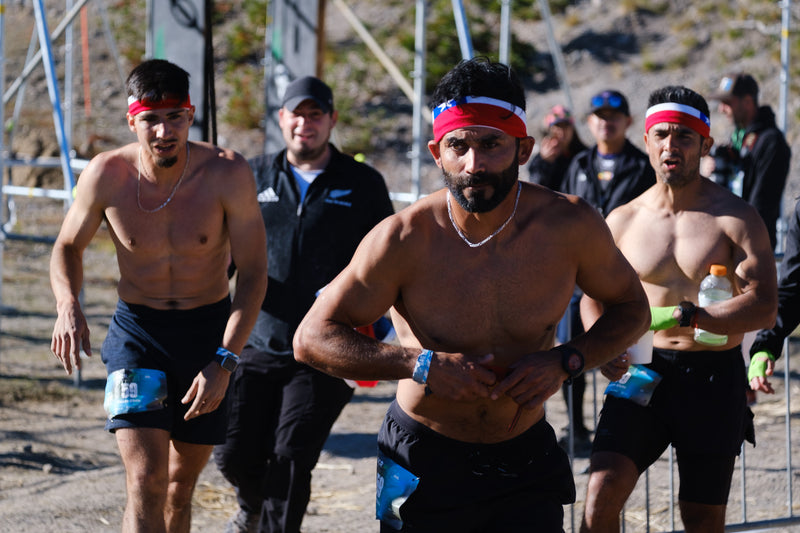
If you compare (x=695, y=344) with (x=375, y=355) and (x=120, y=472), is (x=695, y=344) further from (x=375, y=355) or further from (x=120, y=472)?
(x=120, y=472)

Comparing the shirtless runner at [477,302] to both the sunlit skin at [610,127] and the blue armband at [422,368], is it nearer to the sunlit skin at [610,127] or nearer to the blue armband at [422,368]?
the blue armband at [422,368]

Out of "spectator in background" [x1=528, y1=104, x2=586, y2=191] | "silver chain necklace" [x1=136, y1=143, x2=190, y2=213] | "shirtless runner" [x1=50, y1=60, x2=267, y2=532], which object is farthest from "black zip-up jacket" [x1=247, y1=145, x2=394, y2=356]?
"spectator in background" [x1=528, y1=104, x2=586, y2=191]

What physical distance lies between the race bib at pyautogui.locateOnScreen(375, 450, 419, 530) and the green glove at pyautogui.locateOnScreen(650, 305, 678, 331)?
51.7 inches

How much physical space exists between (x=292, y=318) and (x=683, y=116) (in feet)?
6.60

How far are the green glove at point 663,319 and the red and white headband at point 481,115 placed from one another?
4.28 feet

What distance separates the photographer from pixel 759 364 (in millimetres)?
4500

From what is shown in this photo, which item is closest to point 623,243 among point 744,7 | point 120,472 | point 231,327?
point 231,327

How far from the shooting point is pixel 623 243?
14.8ft

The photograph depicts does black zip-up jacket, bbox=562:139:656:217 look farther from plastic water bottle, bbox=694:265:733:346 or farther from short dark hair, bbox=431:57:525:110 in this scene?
short dark hair, bbox=431:57:525:110

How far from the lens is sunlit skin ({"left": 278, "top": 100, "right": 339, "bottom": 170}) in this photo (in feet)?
17.2

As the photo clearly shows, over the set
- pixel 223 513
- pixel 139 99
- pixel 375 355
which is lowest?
pixel 223 513

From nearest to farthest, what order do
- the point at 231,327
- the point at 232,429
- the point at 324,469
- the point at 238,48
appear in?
1. the point at 231,327
2. the point at 232,429
3. the point at 324,469
4. the point at 238,48

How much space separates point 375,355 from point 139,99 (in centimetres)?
198

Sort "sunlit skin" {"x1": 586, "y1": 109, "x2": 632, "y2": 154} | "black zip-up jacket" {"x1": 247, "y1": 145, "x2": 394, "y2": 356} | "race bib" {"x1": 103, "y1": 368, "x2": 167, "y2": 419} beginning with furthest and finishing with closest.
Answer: "sunlit skin" {"x1": 586, "y1": 109, "x2": 632, "y2": 154} → "black zip-up jacket" {"x1": 247, "y1": 145, "x2": 394, "y2": 356} → "race bib" {"x1": 103, "y1": 368, "x2": 167, "y2": 419}
